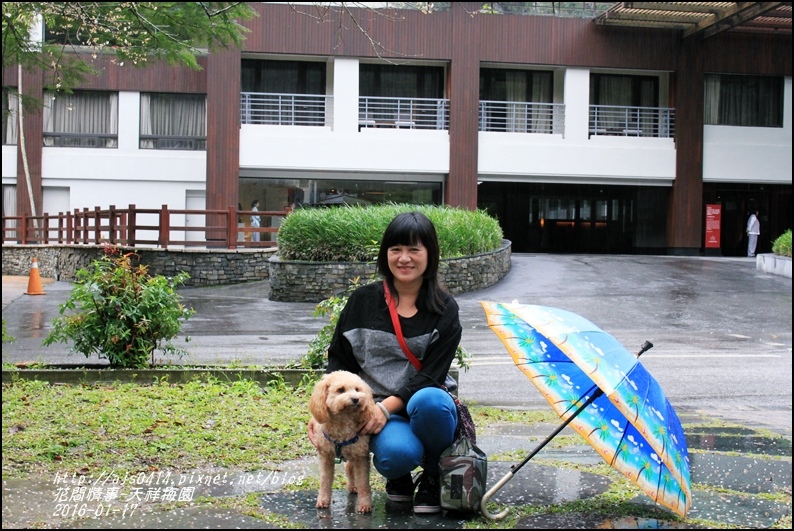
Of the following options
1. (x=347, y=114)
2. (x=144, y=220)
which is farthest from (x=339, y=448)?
(x=144, y=220)

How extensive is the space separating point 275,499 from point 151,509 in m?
0.61

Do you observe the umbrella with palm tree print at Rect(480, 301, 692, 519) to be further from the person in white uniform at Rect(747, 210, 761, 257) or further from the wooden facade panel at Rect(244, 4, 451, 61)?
the person in white uniform at Rect(747, 210, 761, 257)

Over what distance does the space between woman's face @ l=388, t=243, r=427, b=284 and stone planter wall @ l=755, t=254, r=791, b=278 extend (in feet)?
64.8

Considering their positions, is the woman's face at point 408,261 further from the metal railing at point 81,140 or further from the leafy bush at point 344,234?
the metal railing at point 81,140

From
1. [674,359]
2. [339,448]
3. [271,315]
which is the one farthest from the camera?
[271,315]

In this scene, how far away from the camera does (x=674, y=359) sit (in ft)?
37.0

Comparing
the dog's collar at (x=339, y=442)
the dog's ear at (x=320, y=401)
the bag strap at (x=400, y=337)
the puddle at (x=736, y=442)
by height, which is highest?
the bag strap at (x=400, y=337)

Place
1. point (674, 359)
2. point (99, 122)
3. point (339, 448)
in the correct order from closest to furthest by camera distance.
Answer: point (339, 448), point (674, 359), point (99, 122)

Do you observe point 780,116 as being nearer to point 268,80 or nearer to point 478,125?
point 478,125

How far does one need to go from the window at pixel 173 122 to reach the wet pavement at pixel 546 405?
9799mm

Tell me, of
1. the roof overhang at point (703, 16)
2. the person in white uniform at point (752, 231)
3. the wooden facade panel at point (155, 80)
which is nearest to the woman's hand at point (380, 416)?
the roof overhang at point (703, 16)

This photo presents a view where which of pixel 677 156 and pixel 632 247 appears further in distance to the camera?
pixel 632 247

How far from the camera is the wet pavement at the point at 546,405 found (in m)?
4.42

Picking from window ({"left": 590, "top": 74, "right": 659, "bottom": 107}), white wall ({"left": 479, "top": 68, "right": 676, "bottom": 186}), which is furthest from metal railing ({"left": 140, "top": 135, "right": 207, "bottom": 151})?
window ({"left": 590, "top": 74, "right": 659, "bottom": 107})
